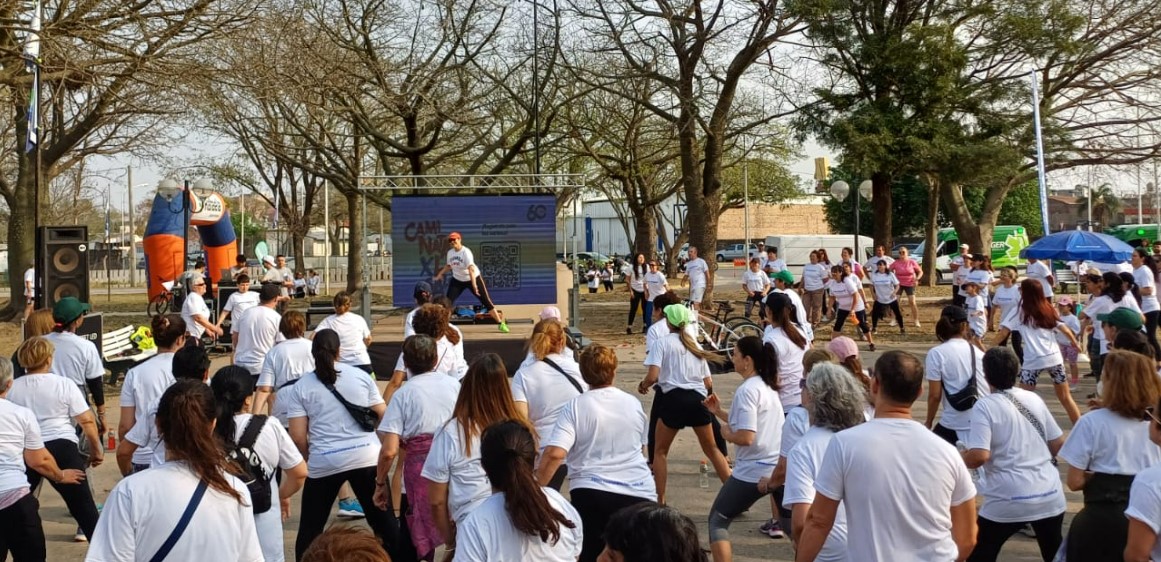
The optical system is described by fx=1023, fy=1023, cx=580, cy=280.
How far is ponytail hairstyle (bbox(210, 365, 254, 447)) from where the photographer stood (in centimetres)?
406

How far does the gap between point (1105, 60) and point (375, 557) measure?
27.0 meters

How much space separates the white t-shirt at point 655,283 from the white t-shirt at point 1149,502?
14727 millimetres

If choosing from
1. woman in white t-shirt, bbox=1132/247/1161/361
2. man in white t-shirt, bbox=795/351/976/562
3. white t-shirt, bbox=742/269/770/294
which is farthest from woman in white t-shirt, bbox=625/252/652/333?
man in white t-shirt, bbox=795/351/976/562

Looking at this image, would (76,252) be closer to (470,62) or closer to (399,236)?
(399,236)

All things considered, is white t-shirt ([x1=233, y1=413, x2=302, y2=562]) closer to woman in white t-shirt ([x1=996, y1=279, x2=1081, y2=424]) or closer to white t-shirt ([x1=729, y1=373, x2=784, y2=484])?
white t-shirt ([x1=729, y1=373, x2=784, y2=484])

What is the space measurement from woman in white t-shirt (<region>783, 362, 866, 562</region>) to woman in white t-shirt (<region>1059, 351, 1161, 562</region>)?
94cm

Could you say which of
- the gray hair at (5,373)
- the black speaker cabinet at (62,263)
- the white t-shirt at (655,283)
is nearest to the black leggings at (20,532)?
the gray hair at (5,373)

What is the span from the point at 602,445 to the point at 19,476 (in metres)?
2.81

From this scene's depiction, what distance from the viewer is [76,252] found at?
13.6 metres

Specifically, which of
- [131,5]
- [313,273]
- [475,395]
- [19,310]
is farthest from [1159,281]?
[313,273]

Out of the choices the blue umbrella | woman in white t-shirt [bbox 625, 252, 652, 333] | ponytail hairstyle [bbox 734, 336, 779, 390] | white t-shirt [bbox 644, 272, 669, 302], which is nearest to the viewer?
ponytail hairstyle [bbox 734, 336, 779, 390]

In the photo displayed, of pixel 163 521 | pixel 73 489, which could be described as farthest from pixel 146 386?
pixel 163 521

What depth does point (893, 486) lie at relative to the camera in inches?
135

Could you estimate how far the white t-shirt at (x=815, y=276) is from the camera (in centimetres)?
1994
